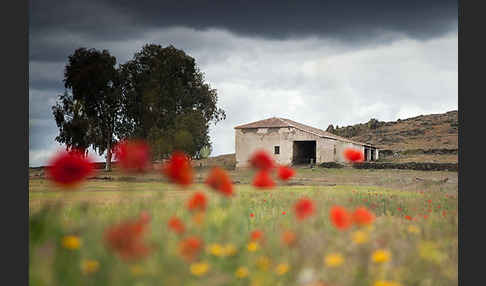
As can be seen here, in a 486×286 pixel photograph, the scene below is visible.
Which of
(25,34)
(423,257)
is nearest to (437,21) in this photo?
(423,257)

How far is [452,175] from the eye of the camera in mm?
4902

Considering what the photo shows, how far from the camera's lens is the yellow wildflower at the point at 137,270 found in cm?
216

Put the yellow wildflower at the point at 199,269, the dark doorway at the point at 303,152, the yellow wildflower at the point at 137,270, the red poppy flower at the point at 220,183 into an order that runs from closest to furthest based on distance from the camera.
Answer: the yellow wildflower at the point at 137,270
the yellow wildflower at the point at 199,269
the red poppy flower at the point at 220,183
the dark doorway at the point at 303,152

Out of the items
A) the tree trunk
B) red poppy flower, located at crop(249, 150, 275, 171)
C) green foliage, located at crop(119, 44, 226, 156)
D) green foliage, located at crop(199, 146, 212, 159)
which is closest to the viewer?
red poppy flower, located at crop(249, 150, 275, 171)

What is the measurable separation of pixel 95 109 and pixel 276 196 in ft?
8.00

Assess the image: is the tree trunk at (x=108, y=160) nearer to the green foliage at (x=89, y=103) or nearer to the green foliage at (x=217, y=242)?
the green foliage at (x=89, y=103)

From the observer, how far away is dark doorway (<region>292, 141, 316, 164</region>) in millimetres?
4793

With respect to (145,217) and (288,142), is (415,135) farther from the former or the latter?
(145,217)

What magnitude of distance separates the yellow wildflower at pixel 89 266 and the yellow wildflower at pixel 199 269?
513 millimetres

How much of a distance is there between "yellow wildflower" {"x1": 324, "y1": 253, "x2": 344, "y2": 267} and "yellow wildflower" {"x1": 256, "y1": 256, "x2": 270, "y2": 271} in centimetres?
40

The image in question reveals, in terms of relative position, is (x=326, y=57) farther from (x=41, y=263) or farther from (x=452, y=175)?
(x=41, y=263)

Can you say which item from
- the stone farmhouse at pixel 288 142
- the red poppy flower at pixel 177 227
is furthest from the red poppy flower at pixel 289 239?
the stone farmhouse at pixel 288 142

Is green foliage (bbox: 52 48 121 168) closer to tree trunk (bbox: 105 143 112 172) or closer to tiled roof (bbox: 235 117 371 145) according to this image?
tree trunk (bbox: 105 143 112 172)

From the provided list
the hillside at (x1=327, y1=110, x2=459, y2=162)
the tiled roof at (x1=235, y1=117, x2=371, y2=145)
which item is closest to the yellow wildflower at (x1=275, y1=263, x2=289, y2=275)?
the tiled roof at (x1=235, y1=117, x2=371, y2=145)
